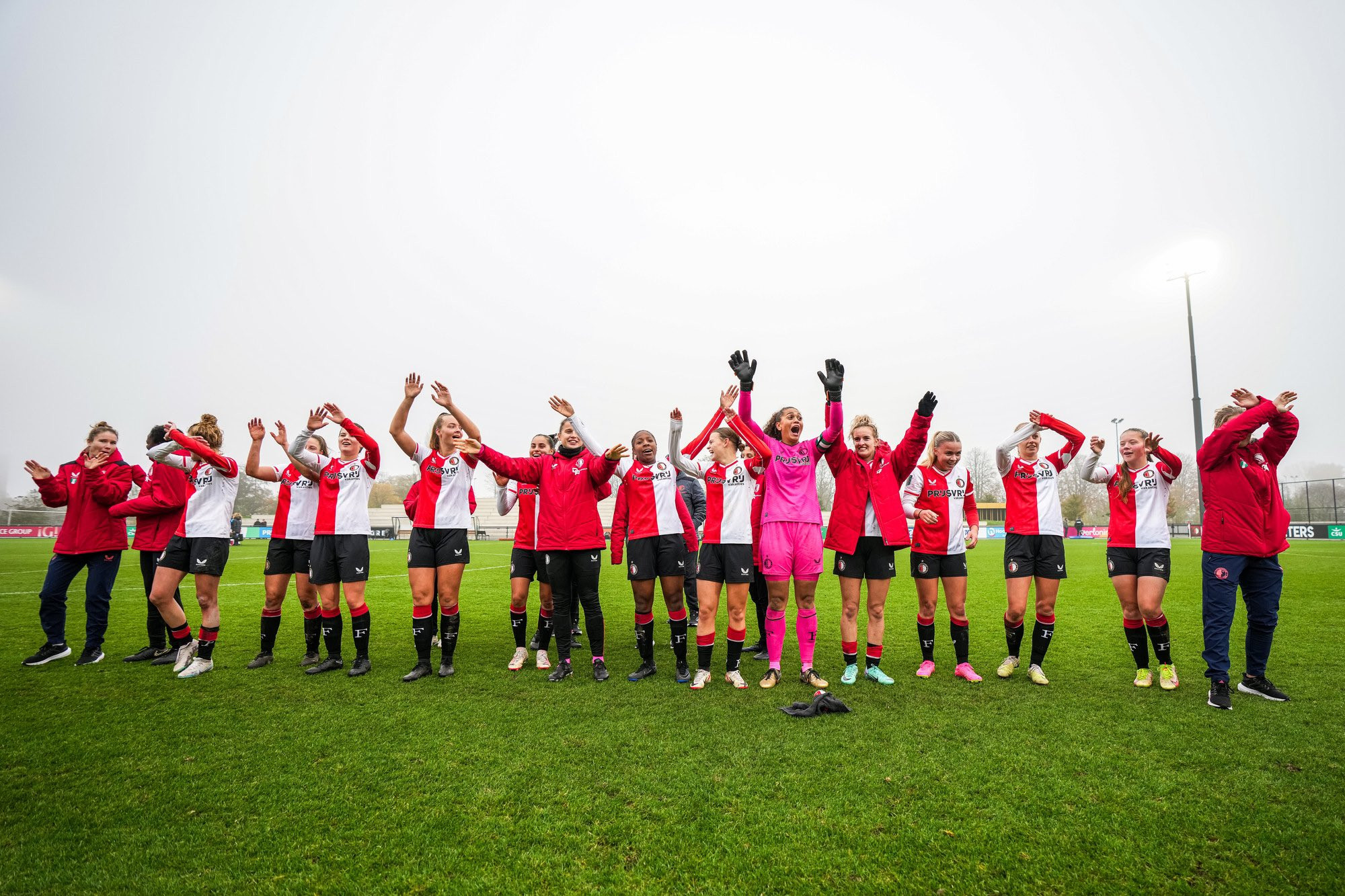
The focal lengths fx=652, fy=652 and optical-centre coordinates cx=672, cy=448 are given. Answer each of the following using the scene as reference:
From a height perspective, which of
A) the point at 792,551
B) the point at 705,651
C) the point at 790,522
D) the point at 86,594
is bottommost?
the point at 705,651

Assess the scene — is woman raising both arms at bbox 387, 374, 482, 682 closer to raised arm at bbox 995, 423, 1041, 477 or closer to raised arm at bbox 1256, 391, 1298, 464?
raised arm at bbox 995, 423, 1041, 477

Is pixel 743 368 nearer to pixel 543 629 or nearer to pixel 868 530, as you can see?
pixel 868 530

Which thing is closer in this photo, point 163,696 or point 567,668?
point 163,696

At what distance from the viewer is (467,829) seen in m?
2.95

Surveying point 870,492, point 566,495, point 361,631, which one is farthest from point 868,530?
point 361,631

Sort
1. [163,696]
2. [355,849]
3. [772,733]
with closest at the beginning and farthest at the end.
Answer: [355,849] < [772,733] < [163,696]

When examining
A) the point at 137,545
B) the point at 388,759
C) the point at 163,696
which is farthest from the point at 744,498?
the point at 137,545

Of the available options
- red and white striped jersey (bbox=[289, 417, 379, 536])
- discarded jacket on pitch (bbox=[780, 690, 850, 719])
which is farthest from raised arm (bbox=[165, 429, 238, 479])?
discarded jacket on pitch (bbox=[780, 690, 850, 719])

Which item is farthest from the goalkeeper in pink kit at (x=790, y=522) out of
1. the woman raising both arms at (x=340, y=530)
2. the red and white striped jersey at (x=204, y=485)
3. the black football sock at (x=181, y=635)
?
the black football sock at (x=181, y=635)

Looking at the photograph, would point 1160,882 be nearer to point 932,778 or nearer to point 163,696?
point 932,778

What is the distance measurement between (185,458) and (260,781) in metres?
4.15

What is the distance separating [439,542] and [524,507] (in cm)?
89

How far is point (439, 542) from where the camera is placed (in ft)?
19.2

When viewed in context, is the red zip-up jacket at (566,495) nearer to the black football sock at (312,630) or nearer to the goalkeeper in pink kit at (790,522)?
the goalkeeper in pink kit at (790,522)
